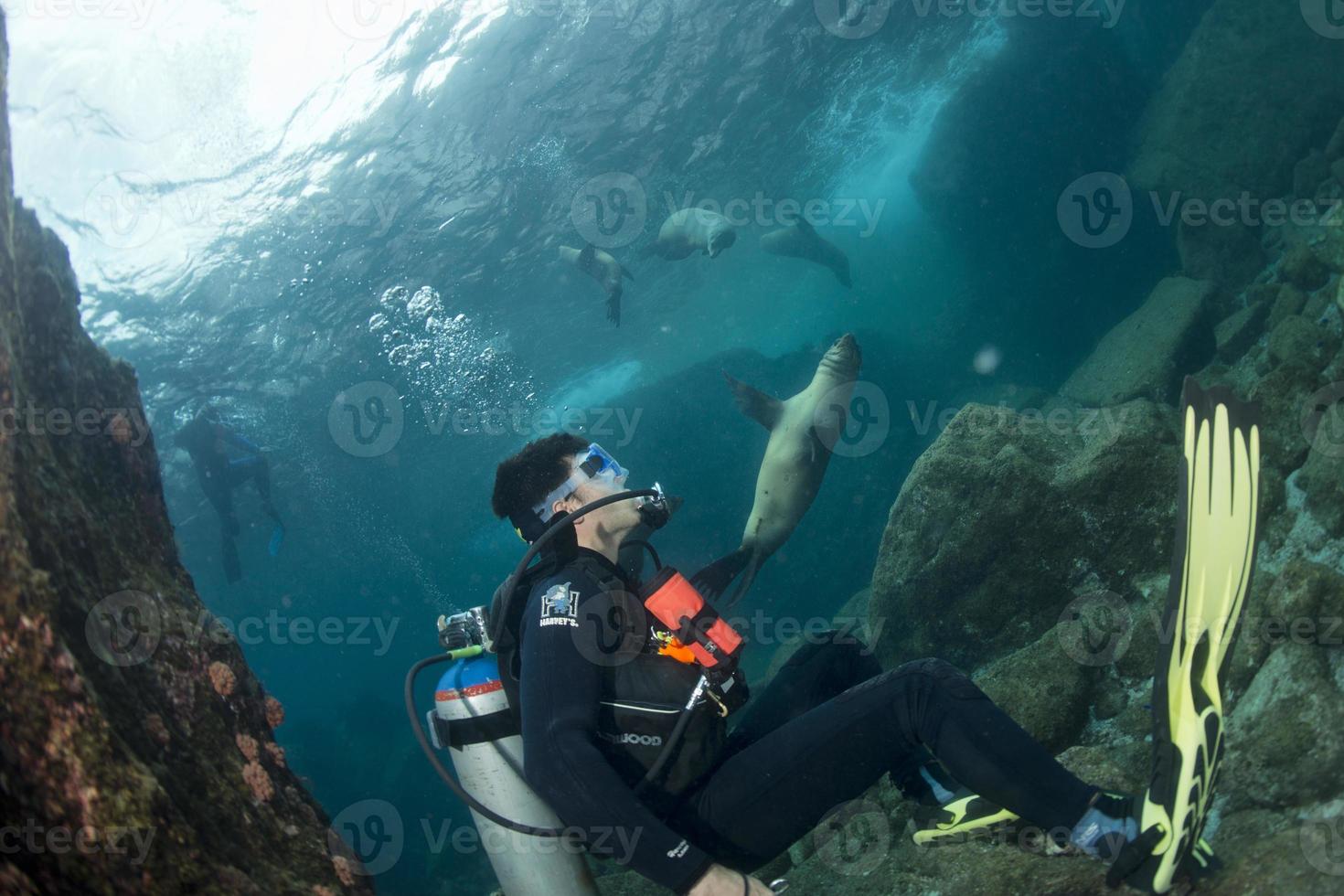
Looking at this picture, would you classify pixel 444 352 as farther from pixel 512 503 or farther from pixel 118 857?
pixel 118 857

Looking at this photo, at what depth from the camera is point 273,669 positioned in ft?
206

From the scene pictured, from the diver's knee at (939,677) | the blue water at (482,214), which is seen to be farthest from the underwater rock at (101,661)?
the blue water at (482,214)

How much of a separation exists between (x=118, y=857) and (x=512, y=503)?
6.84ft

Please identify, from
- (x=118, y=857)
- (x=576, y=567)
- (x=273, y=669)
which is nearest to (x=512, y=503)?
(x=576, y=567)

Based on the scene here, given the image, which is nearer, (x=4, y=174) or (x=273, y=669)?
(x=4, y=174)

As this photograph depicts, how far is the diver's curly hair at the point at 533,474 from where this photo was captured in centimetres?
351

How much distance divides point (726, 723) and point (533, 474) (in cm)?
156

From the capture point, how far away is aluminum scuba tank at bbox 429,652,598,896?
115 inches

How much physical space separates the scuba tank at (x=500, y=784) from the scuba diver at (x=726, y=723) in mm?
12

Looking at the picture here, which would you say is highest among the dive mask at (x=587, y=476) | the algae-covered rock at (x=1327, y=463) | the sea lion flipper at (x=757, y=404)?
the dive mask at (x=587, y=476)

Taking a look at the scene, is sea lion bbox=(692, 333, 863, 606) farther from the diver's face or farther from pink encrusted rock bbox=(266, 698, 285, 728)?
pink encrusted rock bbox=(266, 698, 285, 728)

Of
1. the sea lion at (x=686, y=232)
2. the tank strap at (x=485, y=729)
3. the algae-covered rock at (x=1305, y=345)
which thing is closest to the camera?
the tank strap at (x=485, y=729)

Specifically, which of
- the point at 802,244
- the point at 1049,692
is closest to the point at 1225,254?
the point at 1049,692

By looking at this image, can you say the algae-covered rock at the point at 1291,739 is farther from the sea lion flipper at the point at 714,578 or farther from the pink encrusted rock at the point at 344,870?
the pink encrusted rock at the point at 344,870
